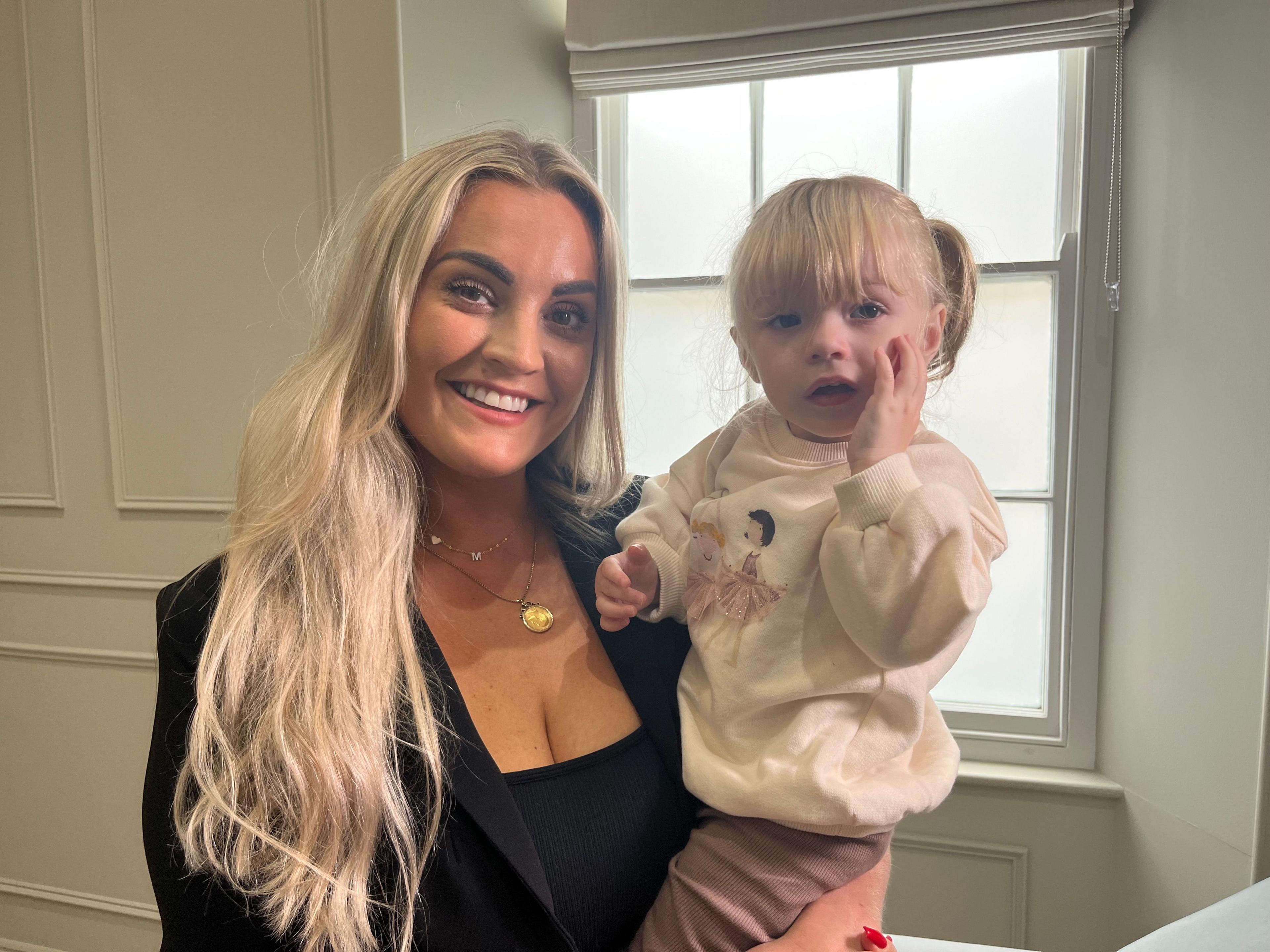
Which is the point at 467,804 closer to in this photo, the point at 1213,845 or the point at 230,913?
the point at 230,913

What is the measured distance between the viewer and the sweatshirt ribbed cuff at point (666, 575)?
3.39ft

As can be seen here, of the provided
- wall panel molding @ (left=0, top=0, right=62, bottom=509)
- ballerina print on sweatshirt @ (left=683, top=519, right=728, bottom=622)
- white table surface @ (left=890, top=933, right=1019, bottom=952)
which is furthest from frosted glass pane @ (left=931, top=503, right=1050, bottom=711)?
wall panel molding @ (left=0, top=0, right=62, bottom=509)

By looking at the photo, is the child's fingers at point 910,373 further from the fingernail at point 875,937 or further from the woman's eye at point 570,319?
the fingernail at point 875,937

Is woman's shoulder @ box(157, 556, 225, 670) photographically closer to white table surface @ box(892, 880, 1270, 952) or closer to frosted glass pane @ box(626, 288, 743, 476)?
white table surface @ box(892, 880, 1270, 952)

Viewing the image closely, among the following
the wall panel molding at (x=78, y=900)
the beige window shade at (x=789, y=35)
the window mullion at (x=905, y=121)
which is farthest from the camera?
the wall panel molding at (x=78, y=900)

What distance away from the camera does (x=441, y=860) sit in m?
0.89

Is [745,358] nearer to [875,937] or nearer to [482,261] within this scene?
[482,261]

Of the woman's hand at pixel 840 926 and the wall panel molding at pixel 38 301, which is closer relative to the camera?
the woman's hand at pixel 840 926

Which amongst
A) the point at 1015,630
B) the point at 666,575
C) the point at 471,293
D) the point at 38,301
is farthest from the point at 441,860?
the point at 38,301

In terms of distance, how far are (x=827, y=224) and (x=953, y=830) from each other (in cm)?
171

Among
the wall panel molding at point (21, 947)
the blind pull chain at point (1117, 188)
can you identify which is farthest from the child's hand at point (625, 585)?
the wall panel molding at point (21, 947)

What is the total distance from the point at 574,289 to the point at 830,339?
39cm

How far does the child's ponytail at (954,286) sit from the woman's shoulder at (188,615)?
37.4 inches

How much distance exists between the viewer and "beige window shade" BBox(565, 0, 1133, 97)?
5.80ft
